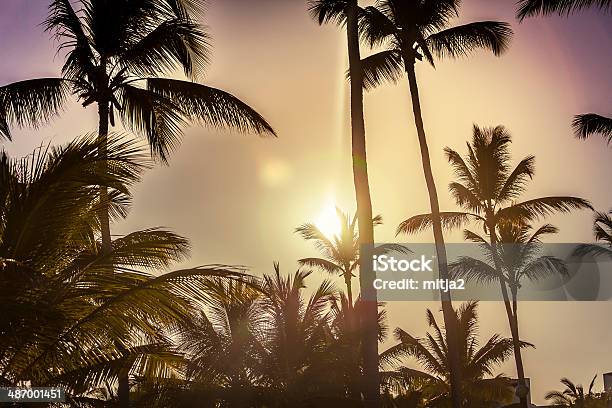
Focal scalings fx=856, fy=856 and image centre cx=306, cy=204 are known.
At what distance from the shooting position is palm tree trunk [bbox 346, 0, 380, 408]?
15.3m

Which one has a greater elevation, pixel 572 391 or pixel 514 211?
pixel 514 211

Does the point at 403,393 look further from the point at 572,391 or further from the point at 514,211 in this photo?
the point at 572,391

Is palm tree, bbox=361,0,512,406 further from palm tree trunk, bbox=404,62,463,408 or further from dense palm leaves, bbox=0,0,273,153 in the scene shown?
dense palm leaves, bbox=0,0,273,153

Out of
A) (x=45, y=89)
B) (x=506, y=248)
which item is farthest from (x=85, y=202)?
(x=506, y=248)

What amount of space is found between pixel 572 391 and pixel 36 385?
188ft

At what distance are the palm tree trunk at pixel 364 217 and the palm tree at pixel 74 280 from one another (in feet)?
17.3

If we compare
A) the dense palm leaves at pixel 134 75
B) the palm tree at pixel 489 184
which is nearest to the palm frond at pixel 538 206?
the palm tree at pixel 489 184

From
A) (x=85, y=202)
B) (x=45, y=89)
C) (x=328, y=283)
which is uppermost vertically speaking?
(x=45, y=89)

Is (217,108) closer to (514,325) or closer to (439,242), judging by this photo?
(439,242)

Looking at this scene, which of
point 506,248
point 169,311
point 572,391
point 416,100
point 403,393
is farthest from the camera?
point 572,391

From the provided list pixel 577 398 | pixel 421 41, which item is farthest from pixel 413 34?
pixel 577 398

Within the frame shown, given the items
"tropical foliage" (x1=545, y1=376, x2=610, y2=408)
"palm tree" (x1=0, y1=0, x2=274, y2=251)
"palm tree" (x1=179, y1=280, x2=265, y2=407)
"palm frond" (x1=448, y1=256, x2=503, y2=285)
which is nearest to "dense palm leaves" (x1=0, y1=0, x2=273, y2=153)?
"palm tree" (x1=0, y1=0, x2=274, y2=251)

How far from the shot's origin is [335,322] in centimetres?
2662

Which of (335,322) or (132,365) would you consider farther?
(335,322)
